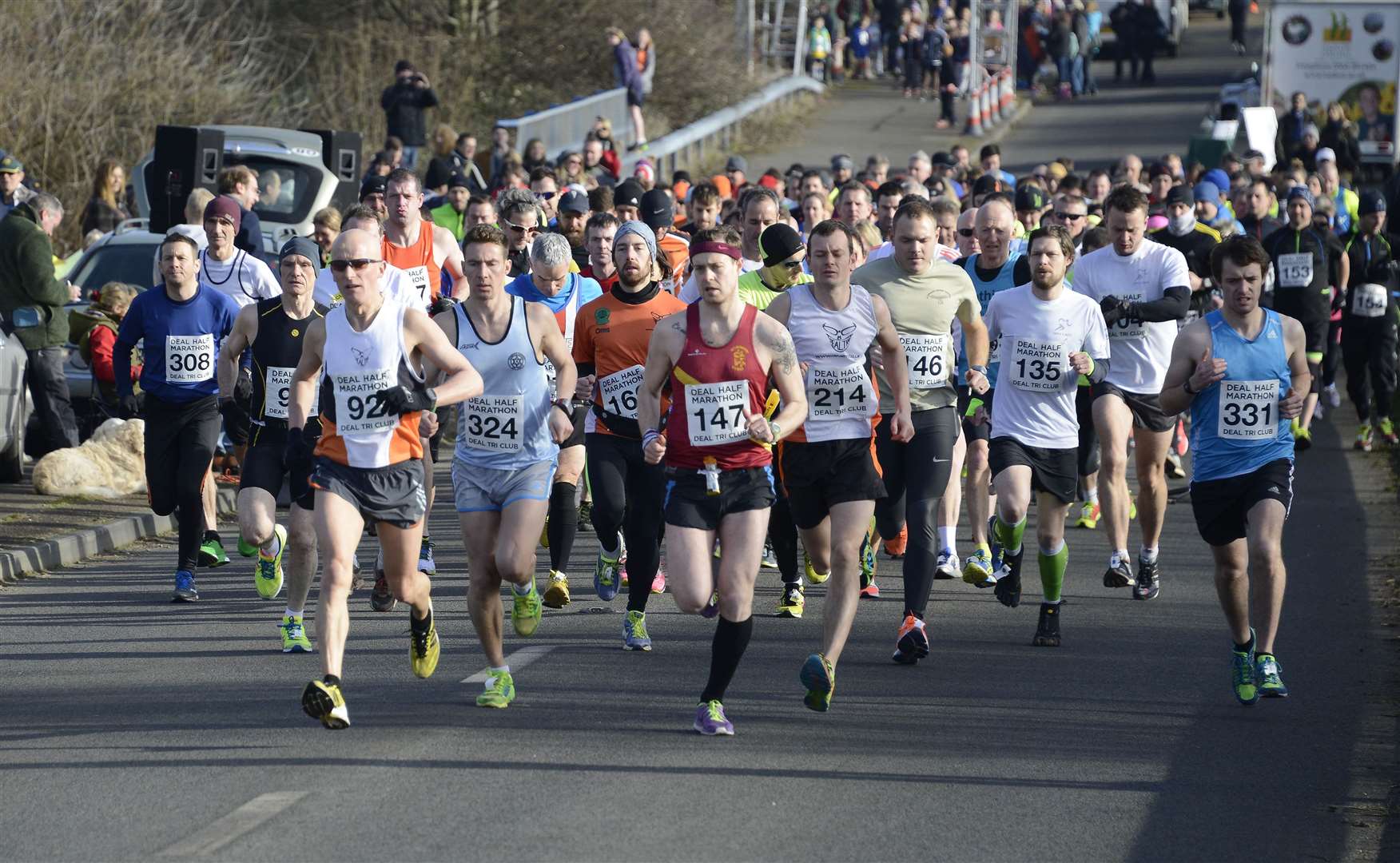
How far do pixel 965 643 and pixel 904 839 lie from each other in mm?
3704

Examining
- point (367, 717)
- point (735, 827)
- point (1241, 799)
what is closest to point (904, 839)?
point (735, 827)

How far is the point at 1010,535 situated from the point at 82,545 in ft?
19.3

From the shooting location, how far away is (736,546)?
27.8ft

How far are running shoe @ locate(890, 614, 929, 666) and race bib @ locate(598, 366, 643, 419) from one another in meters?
1.64

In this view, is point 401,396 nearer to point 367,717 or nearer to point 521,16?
point 367,717

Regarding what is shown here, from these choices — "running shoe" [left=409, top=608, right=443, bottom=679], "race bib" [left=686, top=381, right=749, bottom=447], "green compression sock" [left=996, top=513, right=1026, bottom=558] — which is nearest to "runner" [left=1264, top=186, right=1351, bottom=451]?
"green compression sock" [left=996, top=513, right=1026, bottom=558]

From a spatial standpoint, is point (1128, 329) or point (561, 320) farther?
point (1128, 329)

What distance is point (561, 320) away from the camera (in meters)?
11.1

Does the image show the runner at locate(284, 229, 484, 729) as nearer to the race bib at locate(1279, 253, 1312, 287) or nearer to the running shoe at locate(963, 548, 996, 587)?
the running shoe at locate(963, 548, 996, 587)

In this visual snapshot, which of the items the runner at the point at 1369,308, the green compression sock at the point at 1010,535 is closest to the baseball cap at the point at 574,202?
the green compression sock at the point at 1010,535

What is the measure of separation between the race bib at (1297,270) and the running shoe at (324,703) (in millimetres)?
11291

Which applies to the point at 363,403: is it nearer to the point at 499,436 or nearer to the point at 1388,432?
the point at 499,436

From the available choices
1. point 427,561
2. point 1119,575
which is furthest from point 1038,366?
point 427,561

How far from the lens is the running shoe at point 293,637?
1029 centimetres
